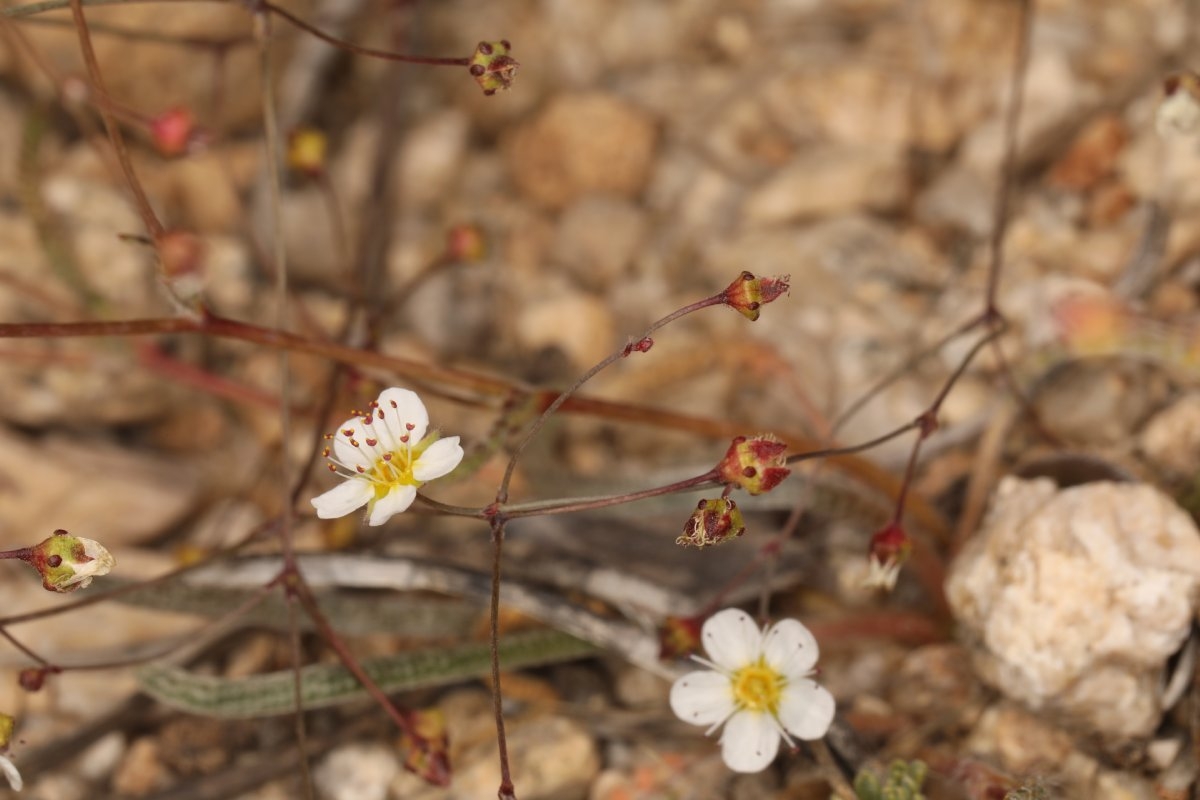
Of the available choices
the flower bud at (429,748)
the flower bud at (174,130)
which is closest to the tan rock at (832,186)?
the flower bud at (174,130)

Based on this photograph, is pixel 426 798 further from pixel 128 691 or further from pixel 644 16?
pixel 644 16

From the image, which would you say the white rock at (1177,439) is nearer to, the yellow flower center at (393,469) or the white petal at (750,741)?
the white petal at (750,741)

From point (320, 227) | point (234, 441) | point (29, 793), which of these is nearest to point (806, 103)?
point (320, 227)

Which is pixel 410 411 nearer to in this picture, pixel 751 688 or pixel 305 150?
pixel 751 688

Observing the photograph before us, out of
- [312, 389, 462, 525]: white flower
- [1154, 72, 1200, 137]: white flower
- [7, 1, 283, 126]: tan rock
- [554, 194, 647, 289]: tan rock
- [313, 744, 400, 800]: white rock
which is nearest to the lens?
[312, 389, 462, 525]: white flower

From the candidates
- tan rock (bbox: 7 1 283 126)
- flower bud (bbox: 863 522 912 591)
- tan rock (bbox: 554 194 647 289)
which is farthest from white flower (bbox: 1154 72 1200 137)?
tan rock (bbox: 7 1 283 126)

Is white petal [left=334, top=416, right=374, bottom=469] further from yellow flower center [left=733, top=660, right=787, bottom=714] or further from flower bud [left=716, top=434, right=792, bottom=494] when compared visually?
yellow flower center [left=733, top=660, right=787, bottom=714]
